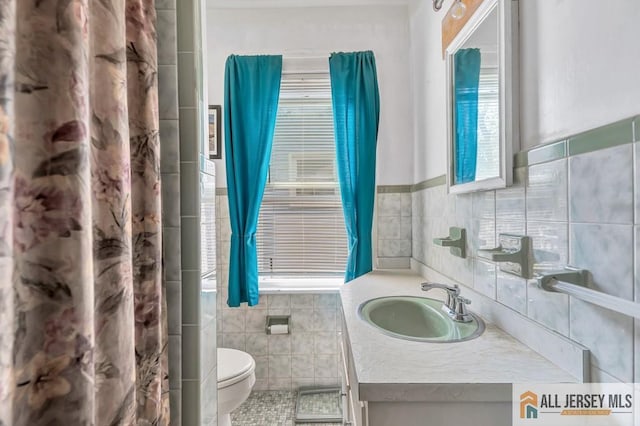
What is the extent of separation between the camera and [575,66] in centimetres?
75

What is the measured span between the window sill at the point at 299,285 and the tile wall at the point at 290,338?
4 cm

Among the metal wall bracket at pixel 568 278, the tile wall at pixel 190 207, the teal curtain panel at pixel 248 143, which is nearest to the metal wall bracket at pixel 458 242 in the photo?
the metal wall bracket at pixel 568 278

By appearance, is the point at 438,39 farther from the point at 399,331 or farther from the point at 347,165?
the point at 399,331

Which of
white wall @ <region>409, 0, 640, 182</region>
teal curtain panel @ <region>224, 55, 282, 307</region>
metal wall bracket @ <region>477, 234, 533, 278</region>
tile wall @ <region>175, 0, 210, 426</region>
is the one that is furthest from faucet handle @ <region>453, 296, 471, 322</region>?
teal curtain panel @ <region>224, 55, 282, 307</region>

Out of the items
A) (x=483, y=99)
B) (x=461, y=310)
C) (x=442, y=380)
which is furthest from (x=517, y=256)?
(x=483, y=99)

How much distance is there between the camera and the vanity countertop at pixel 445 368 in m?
0.71

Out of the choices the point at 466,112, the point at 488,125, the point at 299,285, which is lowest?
the point at 299,285

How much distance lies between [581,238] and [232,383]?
1.48 m

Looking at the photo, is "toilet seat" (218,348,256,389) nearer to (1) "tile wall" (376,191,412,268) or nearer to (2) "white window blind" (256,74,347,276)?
(2) "white window blind" (256,74,347,276)

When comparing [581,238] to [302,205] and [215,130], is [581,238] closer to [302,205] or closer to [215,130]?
[302,205]

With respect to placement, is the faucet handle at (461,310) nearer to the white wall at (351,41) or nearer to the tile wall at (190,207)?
the tile wall at (190,207)

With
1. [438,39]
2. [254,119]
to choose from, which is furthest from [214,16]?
[438,39]

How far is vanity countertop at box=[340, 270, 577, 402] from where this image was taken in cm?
71

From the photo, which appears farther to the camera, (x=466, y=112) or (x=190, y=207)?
(x=466, y=112)
